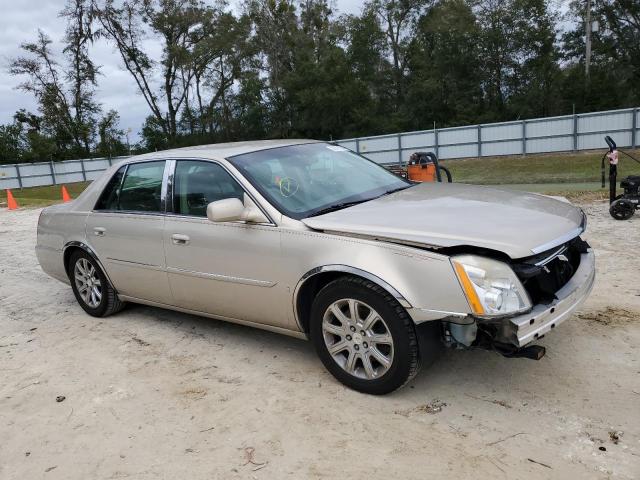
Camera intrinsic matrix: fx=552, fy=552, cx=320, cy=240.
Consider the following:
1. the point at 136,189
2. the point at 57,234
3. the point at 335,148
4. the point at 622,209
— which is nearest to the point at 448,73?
the point at 622,209

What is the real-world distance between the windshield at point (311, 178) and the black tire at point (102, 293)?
195 centimetres

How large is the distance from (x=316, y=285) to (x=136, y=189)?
2109mm

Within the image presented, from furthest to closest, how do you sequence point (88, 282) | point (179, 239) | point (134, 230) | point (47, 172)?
point (47, 172) → point (88, 282) → point (134, 230) → point (179, 239)

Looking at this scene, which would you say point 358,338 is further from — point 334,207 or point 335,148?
point 335,148

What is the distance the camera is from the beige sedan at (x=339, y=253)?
303 centimetres

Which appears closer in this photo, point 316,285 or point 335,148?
point 316,285

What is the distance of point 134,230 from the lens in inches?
184

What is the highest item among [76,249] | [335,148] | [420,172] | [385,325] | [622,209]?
[335,148]

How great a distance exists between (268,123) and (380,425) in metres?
52.4

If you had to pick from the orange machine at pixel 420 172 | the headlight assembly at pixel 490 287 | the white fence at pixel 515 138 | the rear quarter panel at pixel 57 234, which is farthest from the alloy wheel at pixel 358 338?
the white fence at pixel 515 138

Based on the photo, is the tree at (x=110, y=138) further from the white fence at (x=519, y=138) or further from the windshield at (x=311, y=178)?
the windshield at (x=311, y=178)

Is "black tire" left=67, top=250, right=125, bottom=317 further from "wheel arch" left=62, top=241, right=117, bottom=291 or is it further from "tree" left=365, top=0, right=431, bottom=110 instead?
"tree" left=365, top=0, right=431, bottom=110

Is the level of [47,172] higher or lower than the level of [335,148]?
lower

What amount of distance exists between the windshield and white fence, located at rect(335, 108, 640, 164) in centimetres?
2409
